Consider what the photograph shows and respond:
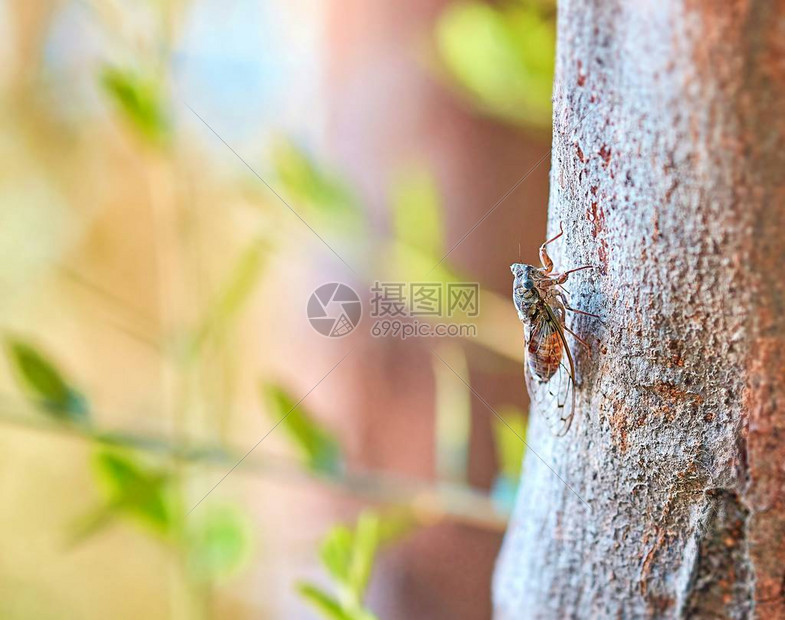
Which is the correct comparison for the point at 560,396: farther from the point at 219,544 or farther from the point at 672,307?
the point at 219,544

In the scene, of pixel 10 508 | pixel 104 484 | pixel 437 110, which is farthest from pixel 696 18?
pixel 10 508

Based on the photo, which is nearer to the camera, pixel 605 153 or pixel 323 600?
pixel 605 153

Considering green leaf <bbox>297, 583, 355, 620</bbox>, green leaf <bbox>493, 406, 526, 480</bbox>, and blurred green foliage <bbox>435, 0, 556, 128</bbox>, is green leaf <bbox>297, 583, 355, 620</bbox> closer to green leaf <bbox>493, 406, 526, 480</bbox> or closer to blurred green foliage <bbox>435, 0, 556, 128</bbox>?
green leaf <bbox>493, 406, 526, 480</bbox>

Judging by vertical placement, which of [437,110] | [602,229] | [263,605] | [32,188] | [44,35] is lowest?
[263,605]

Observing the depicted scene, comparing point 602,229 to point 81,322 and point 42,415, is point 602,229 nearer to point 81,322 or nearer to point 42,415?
point 42,415

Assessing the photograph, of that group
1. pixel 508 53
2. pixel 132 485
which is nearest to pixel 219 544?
pixel 132 485

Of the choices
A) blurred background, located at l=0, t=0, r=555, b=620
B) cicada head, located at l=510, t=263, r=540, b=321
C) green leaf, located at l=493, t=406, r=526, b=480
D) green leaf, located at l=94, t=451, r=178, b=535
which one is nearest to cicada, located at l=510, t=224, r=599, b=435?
cicada head, located at l=510, t=263, r=540, b=321

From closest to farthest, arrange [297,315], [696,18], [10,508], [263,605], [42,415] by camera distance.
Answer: [696,18] → [42,415] → [297,315] → [263,605] → [10,508]
